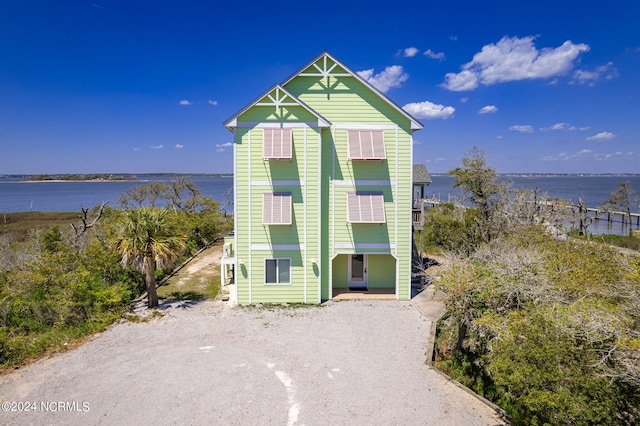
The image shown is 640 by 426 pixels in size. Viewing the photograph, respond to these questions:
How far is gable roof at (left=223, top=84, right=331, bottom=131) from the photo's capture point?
53.3 feet

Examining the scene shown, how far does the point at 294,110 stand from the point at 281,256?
6.86 metres

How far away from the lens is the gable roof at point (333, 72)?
16844 mm

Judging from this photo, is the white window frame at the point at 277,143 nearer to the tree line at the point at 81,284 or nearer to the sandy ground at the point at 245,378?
the tree line at the point at 81,284

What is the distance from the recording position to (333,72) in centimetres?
1708

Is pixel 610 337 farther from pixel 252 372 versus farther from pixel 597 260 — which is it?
pixel 252 372

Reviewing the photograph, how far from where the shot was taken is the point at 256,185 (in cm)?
1675

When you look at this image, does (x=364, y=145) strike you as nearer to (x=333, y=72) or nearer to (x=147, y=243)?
(x=333, y=72)

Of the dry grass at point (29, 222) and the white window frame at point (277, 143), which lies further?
the dry grass at point (29, 222)

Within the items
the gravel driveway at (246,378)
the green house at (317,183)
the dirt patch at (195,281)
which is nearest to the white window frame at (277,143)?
the green house at (317,183)

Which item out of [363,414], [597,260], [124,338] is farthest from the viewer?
[124,338]

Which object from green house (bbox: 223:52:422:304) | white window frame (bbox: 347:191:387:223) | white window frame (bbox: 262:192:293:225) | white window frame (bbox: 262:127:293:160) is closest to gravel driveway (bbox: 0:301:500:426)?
green house (bbox: 223:52:422:304)

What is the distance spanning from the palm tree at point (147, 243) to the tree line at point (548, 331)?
11.5 m

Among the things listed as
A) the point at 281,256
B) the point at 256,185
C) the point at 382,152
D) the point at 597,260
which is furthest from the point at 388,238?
the point at 597,260

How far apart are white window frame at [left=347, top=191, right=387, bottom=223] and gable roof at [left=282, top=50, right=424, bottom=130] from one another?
3.82m
